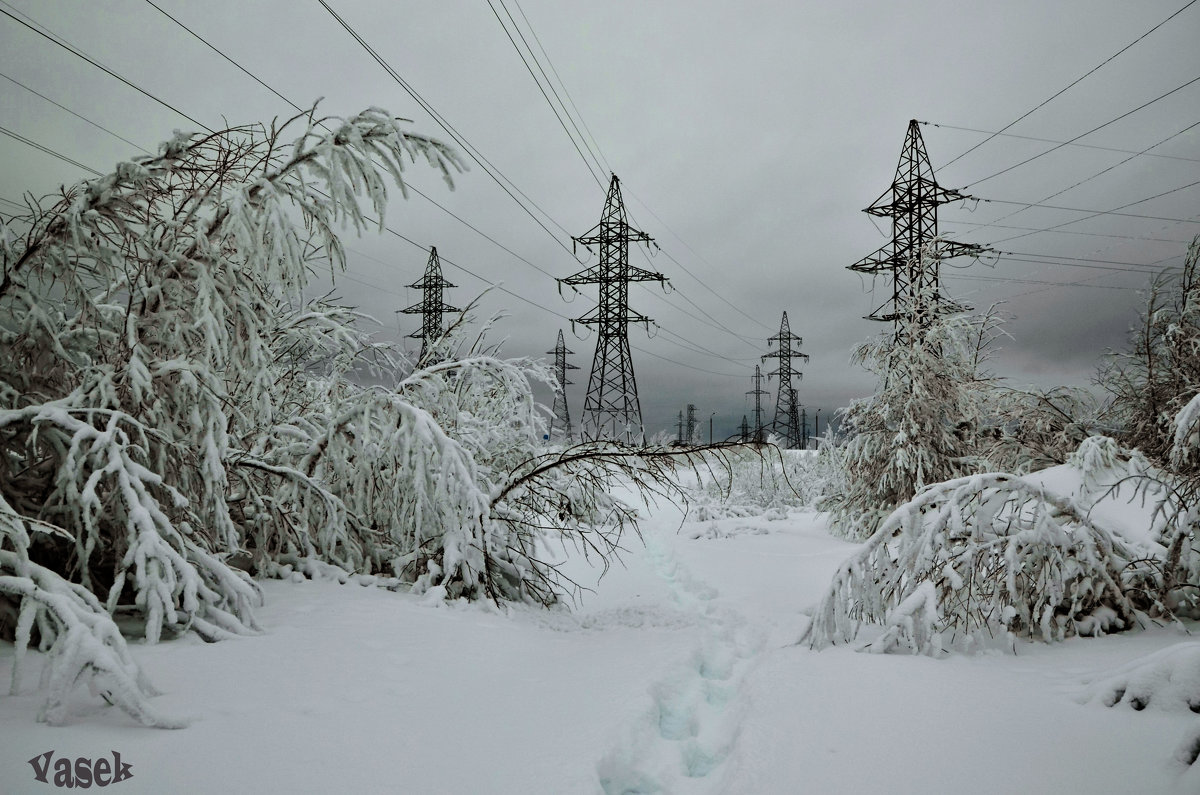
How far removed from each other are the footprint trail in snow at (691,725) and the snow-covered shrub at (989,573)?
0.98 meters

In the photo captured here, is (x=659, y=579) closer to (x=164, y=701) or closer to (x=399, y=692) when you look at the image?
(x=399, y=692)

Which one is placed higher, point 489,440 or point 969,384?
point 969,384

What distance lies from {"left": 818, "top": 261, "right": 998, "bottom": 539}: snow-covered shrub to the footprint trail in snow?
5.26 meters

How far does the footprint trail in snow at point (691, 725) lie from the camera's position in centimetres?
261

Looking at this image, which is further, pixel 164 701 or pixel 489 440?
pixel 489 440

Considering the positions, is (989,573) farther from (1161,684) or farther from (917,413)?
(917,413)

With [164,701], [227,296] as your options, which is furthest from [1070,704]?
[227,296]

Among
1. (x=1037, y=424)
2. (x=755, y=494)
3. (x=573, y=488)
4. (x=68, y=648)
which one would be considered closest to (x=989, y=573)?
(x=573, y=488)

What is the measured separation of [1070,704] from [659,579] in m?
6.04

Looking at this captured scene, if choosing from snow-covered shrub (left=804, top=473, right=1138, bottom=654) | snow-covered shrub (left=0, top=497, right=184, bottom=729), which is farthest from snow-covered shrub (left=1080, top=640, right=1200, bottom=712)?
snow-covered shrub (left=0, top=497, right=184, bottom=729)

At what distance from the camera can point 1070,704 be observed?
2482 mm

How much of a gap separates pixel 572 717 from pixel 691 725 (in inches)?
31.4

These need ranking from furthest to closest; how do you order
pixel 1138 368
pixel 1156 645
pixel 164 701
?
pixel 1138 368 < pixel 1156 645 < pixel 164 701

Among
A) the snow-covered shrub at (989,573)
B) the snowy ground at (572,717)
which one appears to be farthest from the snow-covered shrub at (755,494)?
the snowy ground at (572,717)
